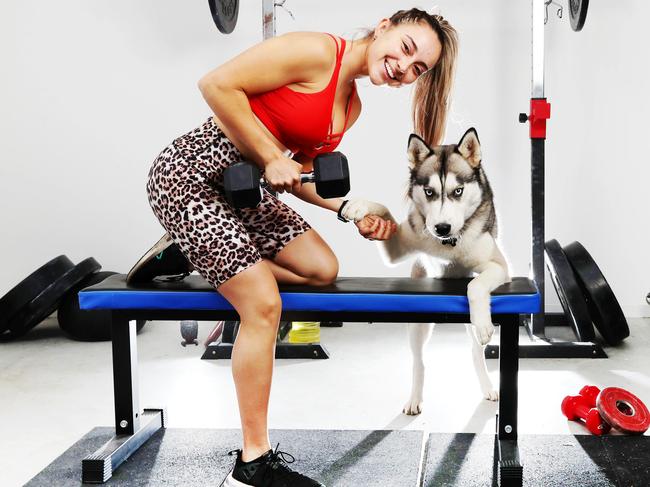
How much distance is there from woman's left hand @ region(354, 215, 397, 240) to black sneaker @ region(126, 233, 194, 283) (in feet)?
1.69

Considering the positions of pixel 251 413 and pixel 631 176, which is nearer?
pixel 251 413

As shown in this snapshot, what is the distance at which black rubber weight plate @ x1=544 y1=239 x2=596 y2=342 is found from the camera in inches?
141

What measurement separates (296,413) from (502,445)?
852 millimetres

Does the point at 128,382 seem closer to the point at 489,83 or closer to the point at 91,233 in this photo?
the point at 91,233

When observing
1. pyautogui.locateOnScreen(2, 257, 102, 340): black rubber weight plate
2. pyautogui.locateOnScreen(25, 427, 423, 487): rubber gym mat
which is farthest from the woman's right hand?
pyautogui.locateOnScreen(2, 257, 102, 340): black rubber weight plate

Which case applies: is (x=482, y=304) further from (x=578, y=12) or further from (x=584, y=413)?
(x=578, y=12)

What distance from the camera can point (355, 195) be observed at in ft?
14.3

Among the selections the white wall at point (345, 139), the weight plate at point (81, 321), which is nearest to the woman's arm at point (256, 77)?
the weight plate at point (81, 321)

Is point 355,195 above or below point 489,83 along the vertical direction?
below

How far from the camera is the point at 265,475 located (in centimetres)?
190

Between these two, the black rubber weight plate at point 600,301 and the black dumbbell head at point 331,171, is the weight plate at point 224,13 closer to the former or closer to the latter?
the black dumbbell head at point 331,171

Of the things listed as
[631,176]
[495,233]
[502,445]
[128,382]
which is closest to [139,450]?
[128,382]

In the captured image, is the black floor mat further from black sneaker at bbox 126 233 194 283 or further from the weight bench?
black sneaker at bbox 126 233 194 283

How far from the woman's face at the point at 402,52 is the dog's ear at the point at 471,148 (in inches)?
11.0
